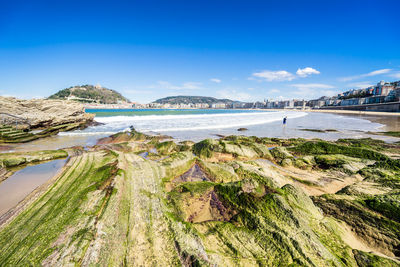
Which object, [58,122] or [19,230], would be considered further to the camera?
[58,122]

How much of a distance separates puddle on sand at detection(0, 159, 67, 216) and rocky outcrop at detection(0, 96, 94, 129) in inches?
514

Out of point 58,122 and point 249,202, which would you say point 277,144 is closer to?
point 249,202

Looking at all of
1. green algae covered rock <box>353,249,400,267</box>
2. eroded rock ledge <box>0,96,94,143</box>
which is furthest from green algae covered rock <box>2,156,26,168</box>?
green algae covered rock <box>353,249,400,267</box>

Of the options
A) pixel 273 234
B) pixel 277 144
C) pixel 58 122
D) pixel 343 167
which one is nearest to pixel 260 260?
pixel 273 234

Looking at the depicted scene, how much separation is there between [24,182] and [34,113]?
17.2 metres

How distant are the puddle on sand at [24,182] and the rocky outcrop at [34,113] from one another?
42.8ft

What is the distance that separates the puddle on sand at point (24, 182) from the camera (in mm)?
4408

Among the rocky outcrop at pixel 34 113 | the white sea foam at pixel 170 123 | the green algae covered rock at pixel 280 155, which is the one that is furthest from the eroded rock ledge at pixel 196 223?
the rocky outcrop at pixel 34 113

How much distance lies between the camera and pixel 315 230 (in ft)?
10.1

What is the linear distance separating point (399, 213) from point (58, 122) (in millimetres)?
26140

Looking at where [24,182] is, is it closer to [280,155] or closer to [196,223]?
[196,223]

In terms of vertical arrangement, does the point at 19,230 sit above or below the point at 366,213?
above

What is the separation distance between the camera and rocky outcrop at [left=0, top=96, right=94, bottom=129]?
1540 centimetres

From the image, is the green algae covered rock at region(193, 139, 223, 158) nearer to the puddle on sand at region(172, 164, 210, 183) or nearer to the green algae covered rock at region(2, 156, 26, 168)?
the puddle on sand at region(172, 164, 210, 183)
